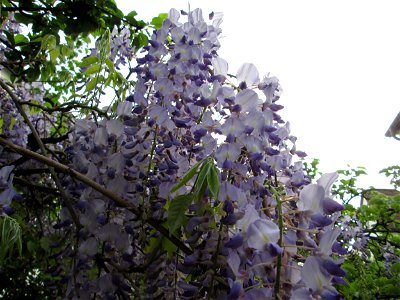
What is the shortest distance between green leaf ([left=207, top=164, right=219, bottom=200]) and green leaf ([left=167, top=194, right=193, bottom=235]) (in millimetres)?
58

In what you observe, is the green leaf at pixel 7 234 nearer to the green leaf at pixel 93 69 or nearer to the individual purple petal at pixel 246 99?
the individual purple petal at pixel 246 99

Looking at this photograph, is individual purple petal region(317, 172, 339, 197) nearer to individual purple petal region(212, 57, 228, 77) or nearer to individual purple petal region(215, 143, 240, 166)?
individual purple petal region(215, 143, 240, 166)

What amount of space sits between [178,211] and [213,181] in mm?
95

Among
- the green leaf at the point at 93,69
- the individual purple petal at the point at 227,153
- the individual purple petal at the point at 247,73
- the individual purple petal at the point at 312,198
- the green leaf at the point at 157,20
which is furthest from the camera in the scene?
the green leaf at the point at 157,20

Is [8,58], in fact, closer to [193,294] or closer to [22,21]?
[22,21]

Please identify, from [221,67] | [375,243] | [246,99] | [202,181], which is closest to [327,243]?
[202,181]

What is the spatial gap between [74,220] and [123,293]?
21cm

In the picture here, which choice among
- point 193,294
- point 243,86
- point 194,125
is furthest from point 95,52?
point 193,294

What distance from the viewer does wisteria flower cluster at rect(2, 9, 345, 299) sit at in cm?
82

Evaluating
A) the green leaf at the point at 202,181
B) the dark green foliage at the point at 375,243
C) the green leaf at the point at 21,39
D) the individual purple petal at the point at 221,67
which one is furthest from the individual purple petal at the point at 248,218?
the green leaf at the point at 21,39

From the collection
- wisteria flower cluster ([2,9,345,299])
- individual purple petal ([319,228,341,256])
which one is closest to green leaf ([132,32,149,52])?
wisteria flower cluster ([2,9,345,299])

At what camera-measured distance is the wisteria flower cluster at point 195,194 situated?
0.82m

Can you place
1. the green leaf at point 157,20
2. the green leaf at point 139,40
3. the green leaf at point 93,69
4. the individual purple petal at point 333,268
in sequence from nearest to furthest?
the individual purple petal at point 333,268, the green leaf at point 93,69, the green leaf at point 157,20, the green leaf at point 139,40

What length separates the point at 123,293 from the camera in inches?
44.4
